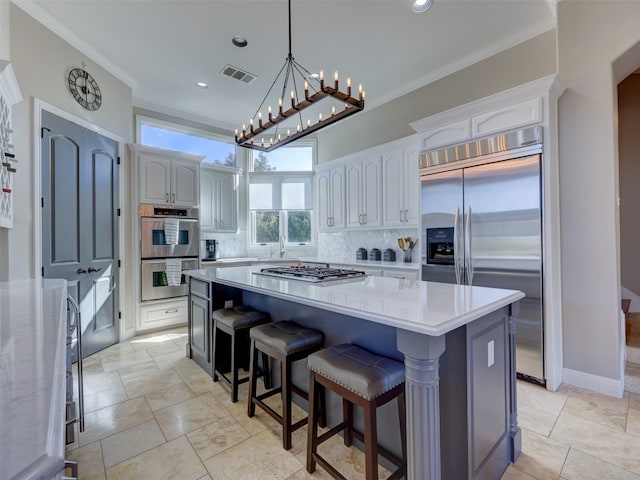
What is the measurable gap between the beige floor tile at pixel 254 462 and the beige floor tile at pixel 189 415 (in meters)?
0.40

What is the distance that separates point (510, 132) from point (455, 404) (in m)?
2.43

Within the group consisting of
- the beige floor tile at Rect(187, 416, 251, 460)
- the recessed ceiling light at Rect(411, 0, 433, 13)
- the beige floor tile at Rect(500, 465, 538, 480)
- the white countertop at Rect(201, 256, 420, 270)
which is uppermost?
the recessed ceiling light at Rect(411, 0, 433, 13)

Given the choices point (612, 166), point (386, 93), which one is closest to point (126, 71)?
point (386, 93)

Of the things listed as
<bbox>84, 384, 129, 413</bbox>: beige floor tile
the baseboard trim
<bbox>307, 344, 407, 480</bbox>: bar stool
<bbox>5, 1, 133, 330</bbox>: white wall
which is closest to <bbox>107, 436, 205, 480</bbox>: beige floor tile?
<bbox>307, 344, 407, 480</bbox>: bar stool

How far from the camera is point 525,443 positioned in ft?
6.40

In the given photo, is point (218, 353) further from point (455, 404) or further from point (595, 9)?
point (595, 9)

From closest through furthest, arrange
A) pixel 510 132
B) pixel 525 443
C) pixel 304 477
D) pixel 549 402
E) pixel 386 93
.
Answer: pixel 304 477 < pixel 525 443 < pixel 549 402 < pixel 510 132 < pixel 386 93

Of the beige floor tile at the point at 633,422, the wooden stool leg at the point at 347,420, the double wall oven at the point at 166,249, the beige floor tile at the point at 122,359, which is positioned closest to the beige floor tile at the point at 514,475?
the wooden stool leg at the point at 347,420

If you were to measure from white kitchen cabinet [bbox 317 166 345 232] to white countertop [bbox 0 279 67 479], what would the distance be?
13.8ft

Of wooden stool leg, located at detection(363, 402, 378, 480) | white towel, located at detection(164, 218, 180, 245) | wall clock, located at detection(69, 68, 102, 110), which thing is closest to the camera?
wooden stool leg, located at detection(363, 402, 378, 480)

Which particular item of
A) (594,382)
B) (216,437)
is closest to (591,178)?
(594,382)

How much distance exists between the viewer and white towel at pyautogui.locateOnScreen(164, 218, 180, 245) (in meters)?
4.23

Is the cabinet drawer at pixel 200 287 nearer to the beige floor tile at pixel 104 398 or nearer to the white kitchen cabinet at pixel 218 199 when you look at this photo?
the beige floor tile at pixel 104 398

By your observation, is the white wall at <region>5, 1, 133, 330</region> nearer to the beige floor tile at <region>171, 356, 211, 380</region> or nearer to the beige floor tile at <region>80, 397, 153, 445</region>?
the beige floor tile at <region>80, 397, 153, 445</region>
